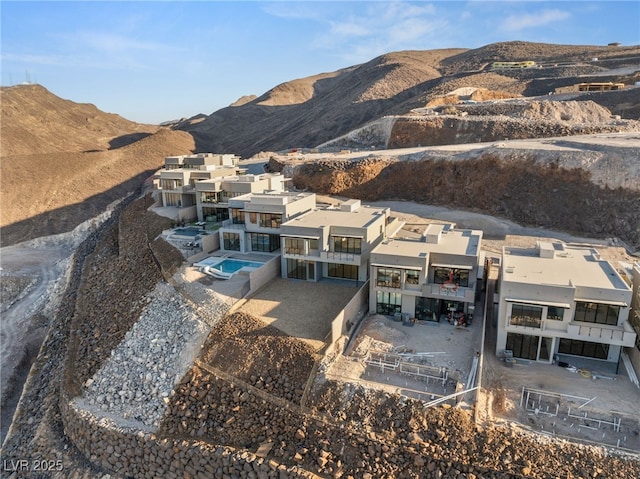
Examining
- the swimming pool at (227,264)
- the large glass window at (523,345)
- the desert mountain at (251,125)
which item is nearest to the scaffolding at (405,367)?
the large glass window at (523,345)

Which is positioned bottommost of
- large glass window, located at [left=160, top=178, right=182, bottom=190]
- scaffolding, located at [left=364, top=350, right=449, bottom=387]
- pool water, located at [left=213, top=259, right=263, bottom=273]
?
scaffolding, located at [left=364, top=350, right=449, bottom=387]

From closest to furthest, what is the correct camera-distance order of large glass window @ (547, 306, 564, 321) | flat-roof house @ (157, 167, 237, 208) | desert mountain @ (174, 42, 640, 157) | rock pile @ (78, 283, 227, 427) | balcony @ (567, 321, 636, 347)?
1. balcony @ (567, 321, 636, 347)
2. large glass window @ (547, 306, 564, 321)
3. rock pile @ (78, 283, 227, 427)
4. flat-roof house @ (157, 167, 237, 208)
5. desert mountain @ (174, 42, 640, 157)

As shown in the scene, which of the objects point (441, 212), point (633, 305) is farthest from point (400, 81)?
point (633, 305)

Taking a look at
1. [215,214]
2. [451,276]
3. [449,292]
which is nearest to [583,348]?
[449,292]

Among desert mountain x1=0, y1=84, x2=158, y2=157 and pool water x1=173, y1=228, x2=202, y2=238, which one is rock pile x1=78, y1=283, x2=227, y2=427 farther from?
desert mountain x1=0, y1=84, x2=158, y2=157

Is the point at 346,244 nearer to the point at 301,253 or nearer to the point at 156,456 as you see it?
the point at 301,253

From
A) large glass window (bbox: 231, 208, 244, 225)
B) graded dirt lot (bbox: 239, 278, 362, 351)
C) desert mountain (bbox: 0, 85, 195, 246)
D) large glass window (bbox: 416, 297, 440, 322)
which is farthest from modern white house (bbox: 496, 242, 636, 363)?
desert mountain (bbox: 0, 85, 195, 246)
